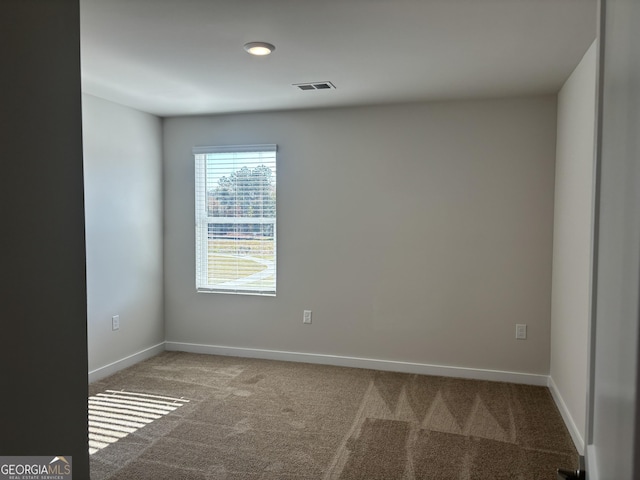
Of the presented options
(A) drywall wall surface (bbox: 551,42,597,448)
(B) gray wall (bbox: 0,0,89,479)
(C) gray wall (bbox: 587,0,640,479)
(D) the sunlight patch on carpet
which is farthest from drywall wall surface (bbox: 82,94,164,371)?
(C) gray wall (bbox: 587,0,640,479)

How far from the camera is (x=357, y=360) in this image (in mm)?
4410

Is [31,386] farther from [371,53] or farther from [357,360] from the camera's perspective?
[357,360]

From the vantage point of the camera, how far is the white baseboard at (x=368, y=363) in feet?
13.1

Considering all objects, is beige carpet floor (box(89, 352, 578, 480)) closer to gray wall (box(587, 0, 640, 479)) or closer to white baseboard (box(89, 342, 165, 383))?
white baseboard (box(89, 342, 165, 383))

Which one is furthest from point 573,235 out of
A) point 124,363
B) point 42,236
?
point 124,363

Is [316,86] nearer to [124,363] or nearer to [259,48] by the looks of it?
[259,48]

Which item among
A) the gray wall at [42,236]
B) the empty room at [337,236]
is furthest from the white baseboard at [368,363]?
the gray wall at [42,236]

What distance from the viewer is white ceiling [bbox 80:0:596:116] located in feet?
7.43

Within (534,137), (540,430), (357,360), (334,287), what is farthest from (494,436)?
(534,137)

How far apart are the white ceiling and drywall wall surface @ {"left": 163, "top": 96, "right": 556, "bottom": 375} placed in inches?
14.9

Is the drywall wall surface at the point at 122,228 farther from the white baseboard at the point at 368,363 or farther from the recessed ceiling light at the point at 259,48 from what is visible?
the recessed ceiling light at the point at 259,48

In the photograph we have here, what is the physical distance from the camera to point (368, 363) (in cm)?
438

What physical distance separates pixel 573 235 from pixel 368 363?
2137mm

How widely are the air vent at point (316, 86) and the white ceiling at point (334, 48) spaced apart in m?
0.07
